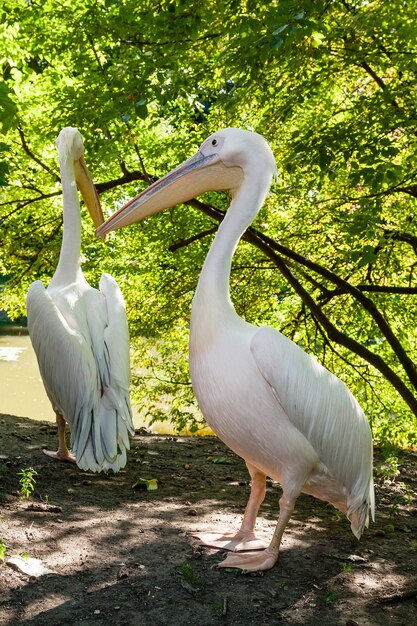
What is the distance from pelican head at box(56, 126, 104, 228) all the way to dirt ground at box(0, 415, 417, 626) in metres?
2.21

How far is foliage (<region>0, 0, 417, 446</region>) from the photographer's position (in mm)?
5523

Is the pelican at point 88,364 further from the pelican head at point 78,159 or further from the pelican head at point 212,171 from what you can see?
the pelican head at point 212,171

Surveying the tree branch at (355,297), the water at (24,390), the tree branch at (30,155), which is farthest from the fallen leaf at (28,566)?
the water at (24,390)

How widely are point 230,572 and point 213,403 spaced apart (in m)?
0.83

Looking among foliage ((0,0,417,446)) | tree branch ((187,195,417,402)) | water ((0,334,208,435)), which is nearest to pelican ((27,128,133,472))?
foliage ((0,0,417,446))

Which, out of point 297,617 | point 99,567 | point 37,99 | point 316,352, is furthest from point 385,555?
point 37,99

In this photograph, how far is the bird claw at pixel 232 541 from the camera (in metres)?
3.63

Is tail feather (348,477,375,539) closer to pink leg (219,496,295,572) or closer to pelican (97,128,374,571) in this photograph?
pelican (97,128,374,571)

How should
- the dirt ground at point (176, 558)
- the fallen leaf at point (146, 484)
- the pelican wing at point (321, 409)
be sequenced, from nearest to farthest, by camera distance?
the dirt ground at point (176, 558)
the pelican wing at point (321, 409)
the fallen leaf at point (146, 484)

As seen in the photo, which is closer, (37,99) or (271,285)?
(37,99)

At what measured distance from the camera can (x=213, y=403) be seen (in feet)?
11.2

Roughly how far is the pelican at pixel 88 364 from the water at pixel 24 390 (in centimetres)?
605

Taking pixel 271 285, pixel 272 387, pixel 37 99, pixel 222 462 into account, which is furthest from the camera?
pixel 271 285

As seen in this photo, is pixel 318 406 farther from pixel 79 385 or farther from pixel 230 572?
pixel 79 385
